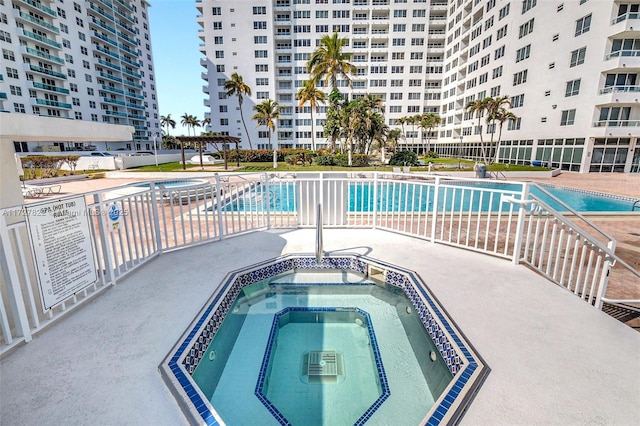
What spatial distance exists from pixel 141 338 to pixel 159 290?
98cm

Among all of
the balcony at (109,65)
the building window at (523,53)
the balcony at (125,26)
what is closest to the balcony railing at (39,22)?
the balcony at (109,65)

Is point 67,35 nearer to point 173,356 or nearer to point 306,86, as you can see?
point 306,86

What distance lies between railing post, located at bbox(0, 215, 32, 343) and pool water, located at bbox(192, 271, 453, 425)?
1583 millimetres

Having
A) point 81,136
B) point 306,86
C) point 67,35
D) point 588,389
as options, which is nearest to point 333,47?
point 306,86

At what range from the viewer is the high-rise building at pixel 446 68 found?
21812 mm

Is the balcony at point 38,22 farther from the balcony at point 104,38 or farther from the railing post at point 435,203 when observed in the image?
the railing post at point 435,203

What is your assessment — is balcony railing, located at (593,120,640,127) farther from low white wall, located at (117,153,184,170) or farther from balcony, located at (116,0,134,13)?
balcony, located at (116,0,134,13)

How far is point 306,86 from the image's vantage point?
27.9 meters

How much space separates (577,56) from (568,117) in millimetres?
4580

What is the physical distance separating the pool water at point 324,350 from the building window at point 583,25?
29781mm

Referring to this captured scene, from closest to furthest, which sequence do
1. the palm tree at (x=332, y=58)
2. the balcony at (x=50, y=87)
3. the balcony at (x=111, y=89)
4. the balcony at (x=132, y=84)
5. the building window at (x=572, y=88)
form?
the building window at (x=572, y=88), the palm tree at (x=332, y=58), the balcony at (x=50, y=87), the balcony at (x=111, y=89), the balcony at (x=132, y=84)

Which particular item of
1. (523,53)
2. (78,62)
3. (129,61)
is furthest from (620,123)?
(129,61)

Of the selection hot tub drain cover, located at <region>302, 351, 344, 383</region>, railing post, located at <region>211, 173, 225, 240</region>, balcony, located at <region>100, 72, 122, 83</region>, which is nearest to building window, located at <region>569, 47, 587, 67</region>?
railing post, located at <region>211, 173, 225, 240</region>

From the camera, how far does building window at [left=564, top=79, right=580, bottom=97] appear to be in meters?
21.9
